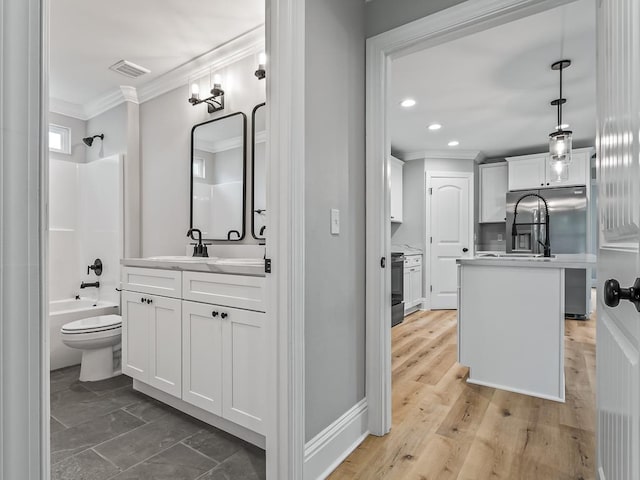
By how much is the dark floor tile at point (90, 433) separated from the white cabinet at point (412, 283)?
381cm

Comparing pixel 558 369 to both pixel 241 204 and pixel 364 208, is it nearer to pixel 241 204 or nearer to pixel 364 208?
pixel 364 208

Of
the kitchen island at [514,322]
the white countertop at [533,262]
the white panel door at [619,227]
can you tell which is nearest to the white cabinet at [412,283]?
the kitchen island at [514,322]

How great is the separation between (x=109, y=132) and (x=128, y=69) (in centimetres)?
90

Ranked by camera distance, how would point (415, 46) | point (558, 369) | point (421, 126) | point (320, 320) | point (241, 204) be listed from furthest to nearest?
1. point (421, 126)
2. point (241, 204)
3. point (558, 369)
4. point (415, 46)
5. point (320, 320)

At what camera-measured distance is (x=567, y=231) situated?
516 centimetres

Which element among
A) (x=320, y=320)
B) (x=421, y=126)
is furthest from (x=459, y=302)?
(x=421, y=126)

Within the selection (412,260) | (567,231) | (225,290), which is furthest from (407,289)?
(225,290)

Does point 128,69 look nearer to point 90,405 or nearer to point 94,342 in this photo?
point 94,342

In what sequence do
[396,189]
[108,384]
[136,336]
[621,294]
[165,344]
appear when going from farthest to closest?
1. [396,189]
2. [108,384]
3. [136,336]
4. [165,344]
5. [621,294]

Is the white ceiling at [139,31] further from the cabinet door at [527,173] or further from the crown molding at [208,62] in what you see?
the cabinet door at [527,173]

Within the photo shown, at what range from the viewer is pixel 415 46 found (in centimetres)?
194

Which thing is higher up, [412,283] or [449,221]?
[449,221]

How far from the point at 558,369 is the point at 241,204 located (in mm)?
2488

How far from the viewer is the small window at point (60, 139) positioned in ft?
12.6
